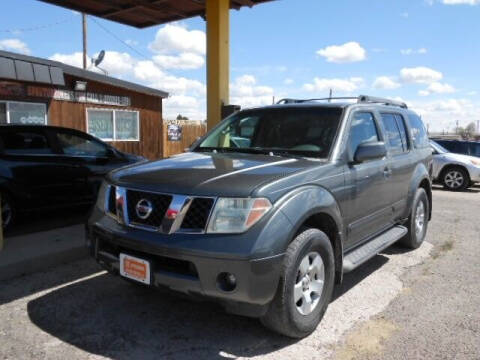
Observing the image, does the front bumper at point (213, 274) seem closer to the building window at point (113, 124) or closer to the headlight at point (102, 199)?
the headlight at point (102, 199)

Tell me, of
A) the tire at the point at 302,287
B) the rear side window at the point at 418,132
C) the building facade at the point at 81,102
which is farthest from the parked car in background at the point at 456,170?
the tire at the point at 302,287

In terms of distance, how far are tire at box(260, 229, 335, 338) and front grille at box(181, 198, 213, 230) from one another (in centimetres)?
62

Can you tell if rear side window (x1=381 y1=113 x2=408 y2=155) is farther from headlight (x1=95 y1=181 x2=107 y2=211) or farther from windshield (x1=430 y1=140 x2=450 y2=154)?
windshield (x1=430 y1=140 x2=450 y2=154)

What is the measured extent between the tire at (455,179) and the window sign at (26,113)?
11874mm

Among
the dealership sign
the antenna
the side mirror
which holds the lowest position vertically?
the side mirror

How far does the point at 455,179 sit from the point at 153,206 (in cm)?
1262

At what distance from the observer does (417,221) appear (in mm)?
6035

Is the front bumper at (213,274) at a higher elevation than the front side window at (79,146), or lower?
lower

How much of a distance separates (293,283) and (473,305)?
211 cm

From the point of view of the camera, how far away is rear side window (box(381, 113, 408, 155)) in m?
5.17

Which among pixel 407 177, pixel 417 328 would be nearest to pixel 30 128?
pixel 407 177

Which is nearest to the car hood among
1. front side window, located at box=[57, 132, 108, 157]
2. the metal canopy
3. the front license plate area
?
the front license plate area

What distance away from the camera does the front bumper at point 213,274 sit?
113 inches

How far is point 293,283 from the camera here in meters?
3.13
